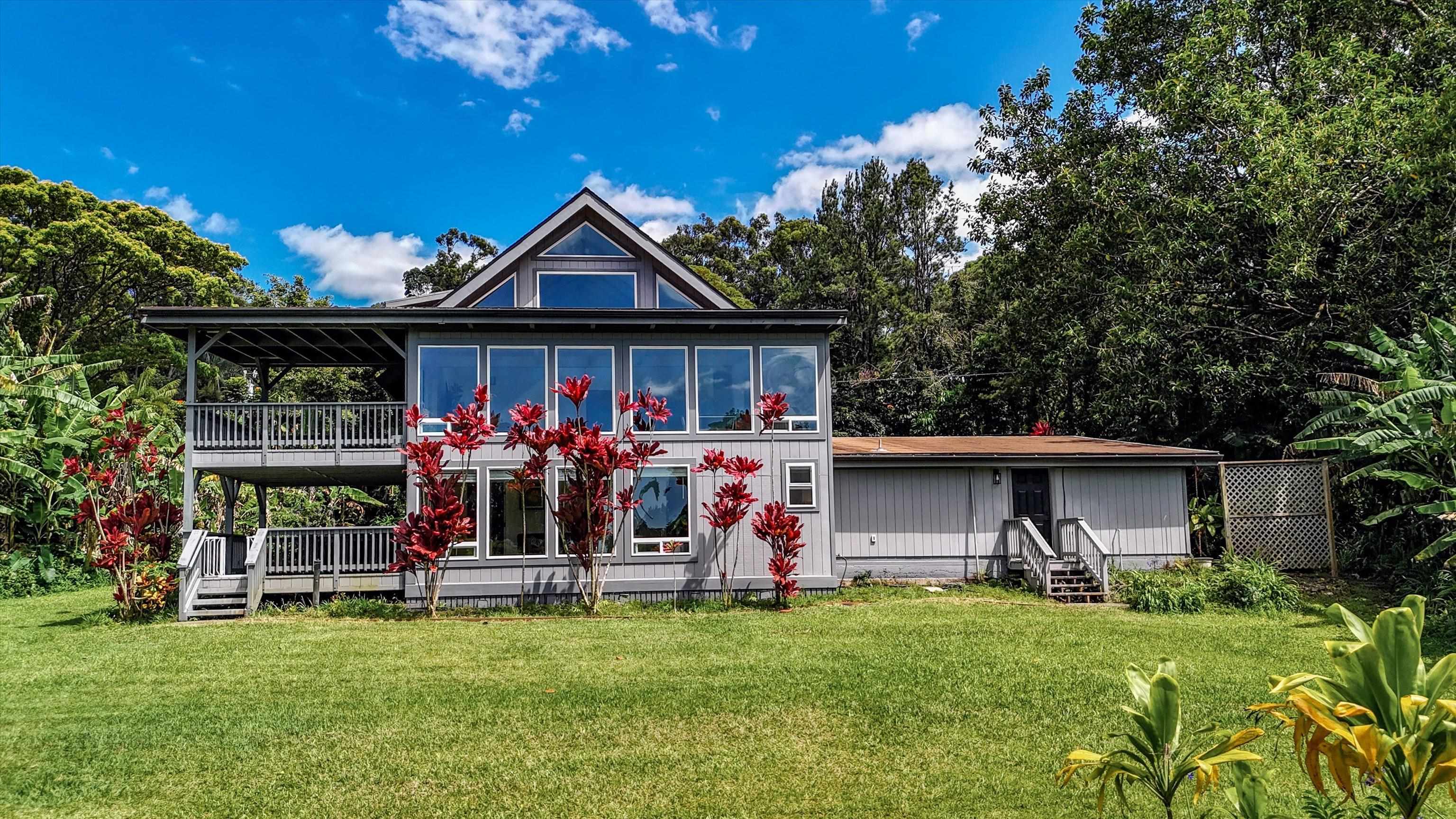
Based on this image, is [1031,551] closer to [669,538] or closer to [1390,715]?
[669,538]

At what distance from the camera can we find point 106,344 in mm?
28641

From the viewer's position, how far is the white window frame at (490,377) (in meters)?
15.3

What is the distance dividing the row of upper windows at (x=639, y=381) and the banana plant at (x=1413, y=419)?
7.74 m

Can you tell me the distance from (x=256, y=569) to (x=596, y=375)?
636cm

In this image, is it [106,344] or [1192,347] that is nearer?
[1192,347]

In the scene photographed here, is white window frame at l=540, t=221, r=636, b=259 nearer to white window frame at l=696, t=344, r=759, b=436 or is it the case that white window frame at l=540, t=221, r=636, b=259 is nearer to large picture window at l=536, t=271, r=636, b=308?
large picture window at l=536, t=271, r=636, b=308

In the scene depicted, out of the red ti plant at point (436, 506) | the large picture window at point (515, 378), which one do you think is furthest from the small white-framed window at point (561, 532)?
the red ti plant at point (436, 506)

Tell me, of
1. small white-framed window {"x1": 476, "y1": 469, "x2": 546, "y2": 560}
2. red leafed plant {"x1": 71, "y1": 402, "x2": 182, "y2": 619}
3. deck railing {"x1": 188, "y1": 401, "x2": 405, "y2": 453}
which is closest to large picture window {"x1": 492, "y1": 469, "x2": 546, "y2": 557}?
small white-framed window {"x1": 476, "y1": 469, "x2": 546, "y2": 560}

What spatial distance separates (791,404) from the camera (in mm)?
15812

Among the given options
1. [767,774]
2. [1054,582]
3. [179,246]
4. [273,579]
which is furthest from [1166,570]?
[179,246]

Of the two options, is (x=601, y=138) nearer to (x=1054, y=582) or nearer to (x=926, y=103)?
(x=926, y=103)

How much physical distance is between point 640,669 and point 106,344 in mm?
27545

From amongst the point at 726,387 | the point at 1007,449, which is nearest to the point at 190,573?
the point at 726,387

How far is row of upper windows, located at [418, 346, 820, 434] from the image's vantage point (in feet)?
50.4
